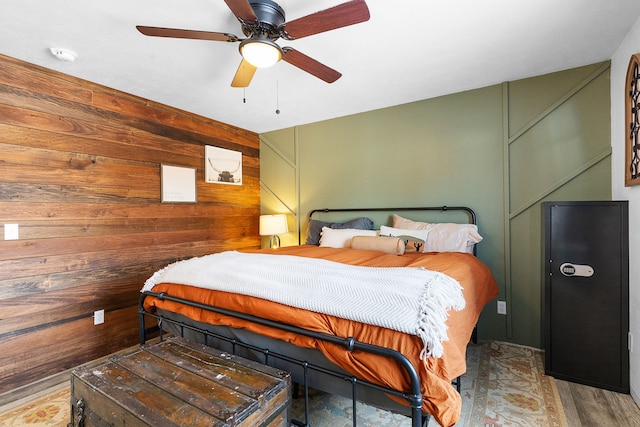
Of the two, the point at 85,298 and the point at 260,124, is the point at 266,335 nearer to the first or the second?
the point at 85,298

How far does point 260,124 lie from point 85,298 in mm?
2658

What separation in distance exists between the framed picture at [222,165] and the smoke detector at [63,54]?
1.50 m

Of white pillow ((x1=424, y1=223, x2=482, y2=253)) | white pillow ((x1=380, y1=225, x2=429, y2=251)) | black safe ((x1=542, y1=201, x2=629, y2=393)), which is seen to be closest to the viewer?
black safe ((x1=542, y1=201, x2=629, y2=393))

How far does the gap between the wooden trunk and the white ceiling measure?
75.9 inches

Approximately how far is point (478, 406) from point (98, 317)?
3.05 m

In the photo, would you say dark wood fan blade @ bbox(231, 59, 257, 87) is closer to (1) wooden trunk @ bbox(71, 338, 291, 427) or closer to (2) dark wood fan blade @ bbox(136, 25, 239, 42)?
(2) dark wood fan blade @ bbox(136, 25, 239, 42)

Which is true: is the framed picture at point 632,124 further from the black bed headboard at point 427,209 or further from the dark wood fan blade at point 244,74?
the dark wood fan blade at point 244,74

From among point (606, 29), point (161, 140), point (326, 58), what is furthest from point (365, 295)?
point (161, 140)

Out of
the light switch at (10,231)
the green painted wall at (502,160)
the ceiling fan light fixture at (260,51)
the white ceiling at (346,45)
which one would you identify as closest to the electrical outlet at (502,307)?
the green painted wall at (502,160)

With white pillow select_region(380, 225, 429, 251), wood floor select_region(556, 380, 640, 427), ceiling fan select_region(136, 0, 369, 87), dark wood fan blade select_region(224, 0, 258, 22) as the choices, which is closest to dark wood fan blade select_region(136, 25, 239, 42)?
ceiling fan select_region(136, 0, 369, 87)

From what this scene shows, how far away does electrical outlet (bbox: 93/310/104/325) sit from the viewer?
2565mm

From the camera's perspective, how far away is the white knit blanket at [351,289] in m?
1.17

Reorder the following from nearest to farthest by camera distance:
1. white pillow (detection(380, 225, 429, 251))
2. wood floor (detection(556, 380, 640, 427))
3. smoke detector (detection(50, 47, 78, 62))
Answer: wood floor (detection(556, 380, 640, 427)) → smoke detector (detection(50, 47, 78, 62)) → white pillow (detection(380, 225, 429, 251))

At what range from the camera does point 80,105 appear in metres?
2.51
